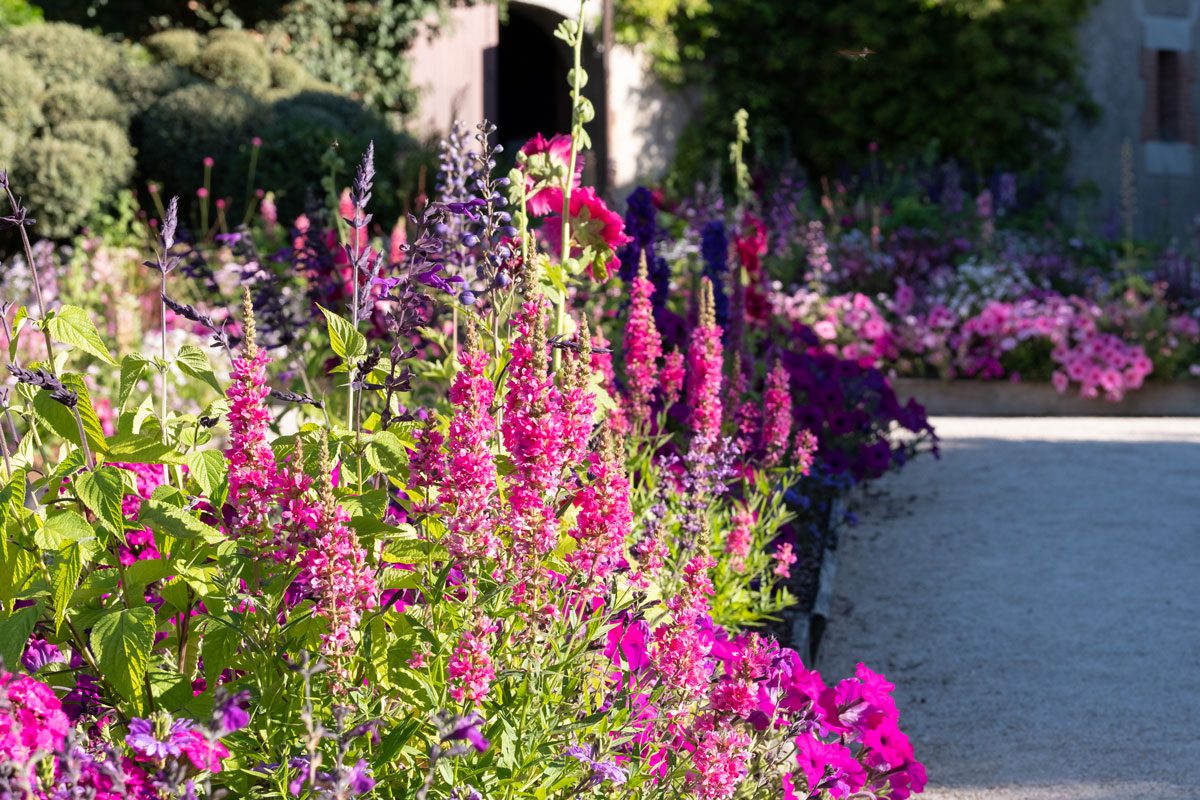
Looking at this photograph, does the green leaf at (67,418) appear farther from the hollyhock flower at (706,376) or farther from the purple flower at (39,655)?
the hollyhock flower at (706,376)

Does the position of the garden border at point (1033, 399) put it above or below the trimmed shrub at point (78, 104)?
below

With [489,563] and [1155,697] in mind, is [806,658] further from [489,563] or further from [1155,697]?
[489,563]

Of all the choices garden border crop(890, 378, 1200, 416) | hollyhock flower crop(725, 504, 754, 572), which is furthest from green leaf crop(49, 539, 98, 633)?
garden border crop(890, 378, 1200, 416)

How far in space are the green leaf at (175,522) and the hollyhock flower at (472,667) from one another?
365mm

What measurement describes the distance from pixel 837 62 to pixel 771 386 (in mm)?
12198

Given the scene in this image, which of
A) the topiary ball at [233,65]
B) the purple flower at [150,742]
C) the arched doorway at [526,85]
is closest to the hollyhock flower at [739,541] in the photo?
the purple flower at [150,742]

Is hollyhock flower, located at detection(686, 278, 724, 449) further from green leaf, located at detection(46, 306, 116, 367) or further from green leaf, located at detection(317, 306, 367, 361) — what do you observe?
green leaf, located at detection(46, 306, 116, 367)

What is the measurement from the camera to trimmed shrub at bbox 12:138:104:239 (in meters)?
9.02

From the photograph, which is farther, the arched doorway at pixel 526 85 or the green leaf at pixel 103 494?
the arched doorway at pixel 526 85

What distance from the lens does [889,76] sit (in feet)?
48.6

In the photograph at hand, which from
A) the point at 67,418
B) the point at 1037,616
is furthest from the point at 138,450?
the point at 1037,616

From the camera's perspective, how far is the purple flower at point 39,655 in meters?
1.67

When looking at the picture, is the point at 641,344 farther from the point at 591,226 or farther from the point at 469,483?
the point at 469,483

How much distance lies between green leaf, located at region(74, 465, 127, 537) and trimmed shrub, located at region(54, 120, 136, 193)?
8379mm
